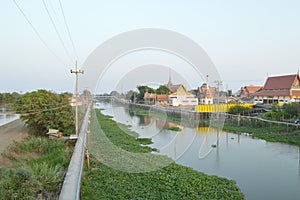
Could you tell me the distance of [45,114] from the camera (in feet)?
29.2

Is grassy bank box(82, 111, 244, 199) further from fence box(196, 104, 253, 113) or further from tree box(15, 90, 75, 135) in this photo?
fence box(196, 104, 253, 113)

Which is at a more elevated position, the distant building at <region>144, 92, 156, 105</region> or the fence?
the distant building at <region>144, 92, 156, 105</region>

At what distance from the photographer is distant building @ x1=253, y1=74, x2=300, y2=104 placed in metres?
17.8

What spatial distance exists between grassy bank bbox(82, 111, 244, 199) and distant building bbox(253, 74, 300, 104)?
1601 centimetres

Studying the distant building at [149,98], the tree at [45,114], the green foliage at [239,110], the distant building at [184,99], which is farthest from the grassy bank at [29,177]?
the distant building at [149,98]

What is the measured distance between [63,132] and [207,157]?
5884 mm

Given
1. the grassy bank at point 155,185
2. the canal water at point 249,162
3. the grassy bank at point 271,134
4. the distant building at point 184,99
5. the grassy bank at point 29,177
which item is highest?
the distant building at point 184,99

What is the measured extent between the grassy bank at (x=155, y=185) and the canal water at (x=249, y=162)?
688 mm

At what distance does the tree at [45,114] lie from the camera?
8.90 meters

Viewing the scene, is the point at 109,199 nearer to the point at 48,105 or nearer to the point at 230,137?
the point at 48,105

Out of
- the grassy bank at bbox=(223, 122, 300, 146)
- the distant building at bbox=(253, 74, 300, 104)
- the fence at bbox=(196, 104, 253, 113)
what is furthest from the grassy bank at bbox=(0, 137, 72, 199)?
the distant building at bbox=(253, 74, 300, 104)

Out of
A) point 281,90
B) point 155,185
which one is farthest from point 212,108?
point 155,185

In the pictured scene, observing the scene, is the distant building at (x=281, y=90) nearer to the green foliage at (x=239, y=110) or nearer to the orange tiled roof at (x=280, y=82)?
the orange tiled roof at (x=280, y=82)

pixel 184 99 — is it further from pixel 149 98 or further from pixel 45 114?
pixel 45 114
